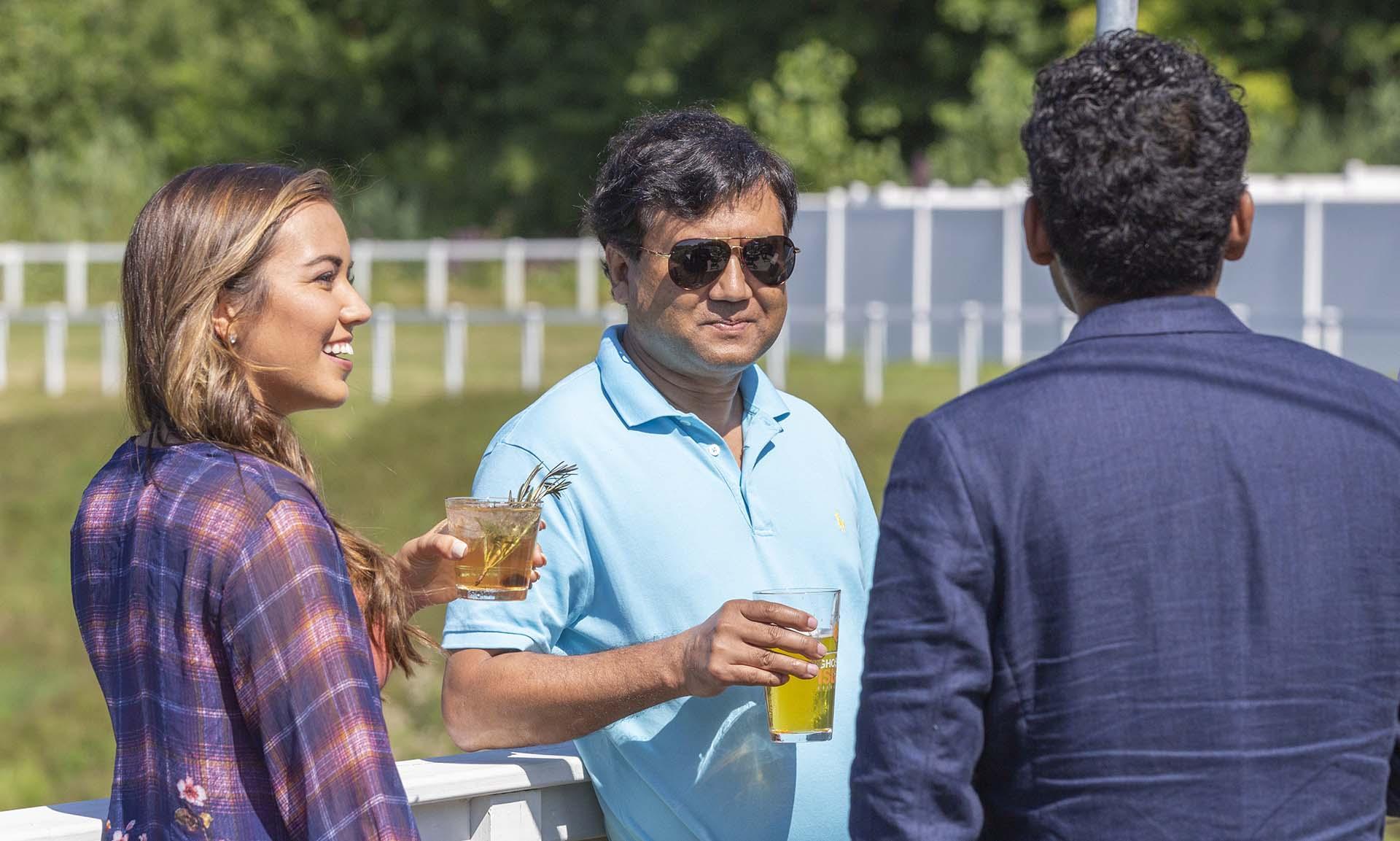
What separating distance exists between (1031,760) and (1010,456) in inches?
12.7

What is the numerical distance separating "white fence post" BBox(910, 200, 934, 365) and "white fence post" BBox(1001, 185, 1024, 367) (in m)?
0.92

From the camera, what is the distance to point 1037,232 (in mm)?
1939

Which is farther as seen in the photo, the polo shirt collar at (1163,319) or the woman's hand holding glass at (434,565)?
the woman's hand holding glass at (434,565)

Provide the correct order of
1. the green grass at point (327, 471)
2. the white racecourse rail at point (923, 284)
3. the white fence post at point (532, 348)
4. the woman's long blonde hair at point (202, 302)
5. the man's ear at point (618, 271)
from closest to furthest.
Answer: the woman's long blonde hair at point (202, 302) < the man's ear at point (618, 271) < the green grass at point (327, 471) < the white racecourse rail at point (923, 284) < the white fence post at point (532, 348)

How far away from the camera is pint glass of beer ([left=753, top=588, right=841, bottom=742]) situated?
7.87 ft

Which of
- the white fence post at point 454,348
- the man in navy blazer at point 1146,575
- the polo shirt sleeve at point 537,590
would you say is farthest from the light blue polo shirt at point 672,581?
the white fence post at point 454,348

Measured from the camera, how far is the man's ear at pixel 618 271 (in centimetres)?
302

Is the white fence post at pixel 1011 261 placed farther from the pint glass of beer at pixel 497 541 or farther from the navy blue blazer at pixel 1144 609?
the navy blue blazer at pixel 1144 609

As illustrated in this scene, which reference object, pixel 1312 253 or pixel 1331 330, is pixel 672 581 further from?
pixel 1312 253

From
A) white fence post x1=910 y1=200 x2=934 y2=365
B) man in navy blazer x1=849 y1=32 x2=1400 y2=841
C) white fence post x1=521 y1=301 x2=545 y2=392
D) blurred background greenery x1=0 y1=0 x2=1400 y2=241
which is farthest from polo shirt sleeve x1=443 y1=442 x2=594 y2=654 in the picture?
blurred background greenery x1=0 y1=0 x2=1400 y2=241

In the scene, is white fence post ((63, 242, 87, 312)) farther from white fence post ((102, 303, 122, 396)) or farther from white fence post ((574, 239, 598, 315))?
white fence post ((574, 239, 598, 315))

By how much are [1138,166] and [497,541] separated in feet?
3.55

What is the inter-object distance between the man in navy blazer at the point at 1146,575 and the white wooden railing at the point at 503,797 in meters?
0.97

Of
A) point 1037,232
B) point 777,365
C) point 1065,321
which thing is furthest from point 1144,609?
point 777,365
